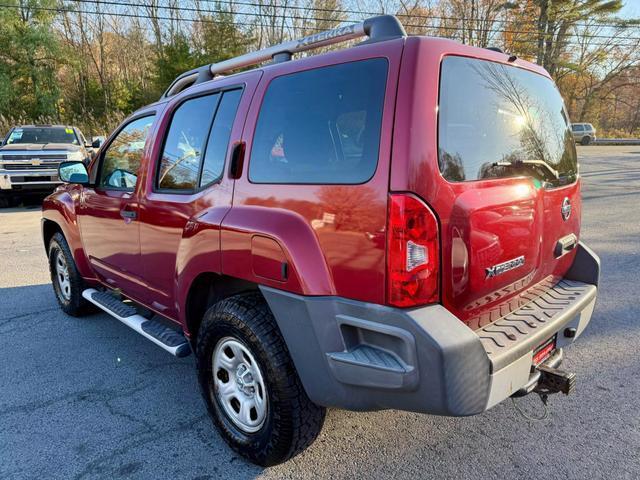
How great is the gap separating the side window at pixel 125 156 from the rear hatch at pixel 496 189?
2.23 meters

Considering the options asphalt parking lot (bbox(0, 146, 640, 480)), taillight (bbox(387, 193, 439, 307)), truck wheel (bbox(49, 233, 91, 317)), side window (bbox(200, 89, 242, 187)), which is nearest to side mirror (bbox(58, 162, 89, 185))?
truck wheel (bbox(49, 233, 91, 317))

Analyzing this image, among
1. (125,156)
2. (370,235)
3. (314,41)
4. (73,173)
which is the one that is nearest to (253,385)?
(370,235)

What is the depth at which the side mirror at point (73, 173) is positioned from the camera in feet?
12.6

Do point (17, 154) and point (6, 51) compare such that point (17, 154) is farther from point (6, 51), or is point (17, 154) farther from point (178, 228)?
point (6, 51)

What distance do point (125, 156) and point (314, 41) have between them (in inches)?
72.2

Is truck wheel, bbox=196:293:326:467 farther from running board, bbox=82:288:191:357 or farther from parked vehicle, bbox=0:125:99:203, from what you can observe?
parked vehicle, bbox=0:125:99:203

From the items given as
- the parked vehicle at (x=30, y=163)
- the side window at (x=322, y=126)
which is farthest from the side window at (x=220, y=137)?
the parked vehicle at (x=30, y=163)

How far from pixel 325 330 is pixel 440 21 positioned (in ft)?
120

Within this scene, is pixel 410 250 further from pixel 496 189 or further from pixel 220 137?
pixel 220 137

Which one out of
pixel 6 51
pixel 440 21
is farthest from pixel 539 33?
pixel 6 51

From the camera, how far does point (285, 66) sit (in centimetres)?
235

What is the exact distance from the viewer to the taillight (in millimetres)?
1805

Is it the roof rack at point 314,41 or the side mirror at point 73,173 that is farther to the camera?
the side mirror at point 73,173

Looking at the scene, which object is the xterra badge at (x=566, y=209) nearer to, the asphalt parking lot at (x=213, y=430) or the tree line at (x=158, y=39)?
the asphalt parking lot at (x=213, y=430)
